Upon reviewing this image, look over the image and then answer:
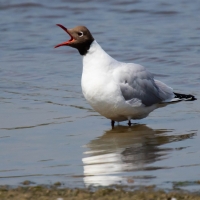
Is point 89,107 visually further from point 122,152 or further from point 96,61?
point 122,152

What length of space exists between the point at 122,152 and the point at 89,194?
1661mm

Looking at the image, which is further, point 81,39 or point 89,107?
point 89,107

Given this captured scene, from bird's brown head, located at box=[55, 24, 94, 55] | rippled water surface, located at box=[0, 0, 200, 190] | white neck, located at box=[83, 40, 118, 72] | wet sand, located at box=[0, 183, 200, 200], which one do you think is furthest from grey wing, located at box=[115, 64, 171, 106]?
wet sand, located at box=[0, 183, 200, 200]

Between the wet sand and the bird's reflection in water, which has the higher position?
the wet sand

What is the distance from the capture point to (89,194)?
481 cm

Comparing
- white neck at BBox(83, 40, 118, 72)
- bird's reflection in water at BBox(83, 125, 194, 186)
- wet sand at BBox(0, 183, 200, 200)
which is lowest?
bird's reflection in water at BBox(83, 125, 194, 186)

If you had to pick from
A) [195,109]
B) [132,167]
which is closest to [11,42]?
[195,109]

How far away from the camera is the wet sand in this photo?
472cm

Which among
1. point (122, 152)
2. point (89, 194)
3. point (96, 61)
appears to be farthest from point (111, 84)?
point (89, 194)

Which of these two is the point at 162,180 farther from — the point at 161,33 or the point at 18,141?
the point at 161,33

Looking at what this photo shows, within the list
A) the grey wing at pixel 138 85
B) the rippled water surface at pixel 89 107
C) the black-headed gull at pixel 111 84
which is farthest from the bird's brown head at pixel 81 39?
the rippled water surface at pixel 89 107

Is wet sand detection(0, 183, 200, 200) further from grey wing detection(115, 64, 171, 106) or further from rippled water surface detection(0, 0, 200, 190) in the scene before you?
grey wing detection(115, 64, 171, 106)

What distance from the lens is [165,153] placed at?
20.7 feet

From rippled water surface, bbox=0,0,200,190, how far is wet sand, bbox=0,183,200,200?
270 millimetres
